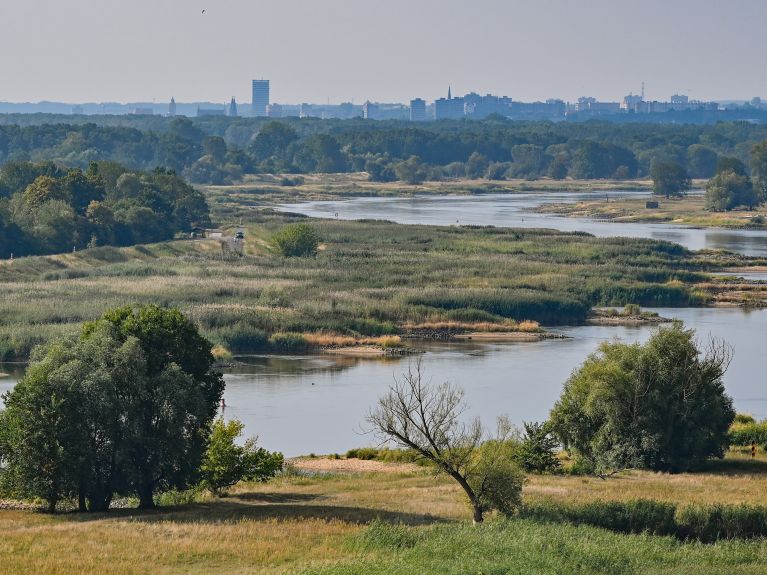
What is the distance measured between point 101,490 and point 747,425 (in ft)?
85.5

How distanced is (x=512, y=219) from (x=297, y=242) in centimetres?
5031

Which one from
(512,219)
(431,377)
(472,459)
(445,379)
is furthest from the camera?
(512,219)

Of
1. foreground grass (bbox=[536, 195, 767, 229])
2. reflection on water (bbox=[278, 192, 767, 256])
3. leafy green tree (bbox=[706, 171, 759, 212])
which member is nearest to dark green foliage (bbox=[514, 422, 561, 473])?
reflection on water (bbox=[278, 192, 767, 256])

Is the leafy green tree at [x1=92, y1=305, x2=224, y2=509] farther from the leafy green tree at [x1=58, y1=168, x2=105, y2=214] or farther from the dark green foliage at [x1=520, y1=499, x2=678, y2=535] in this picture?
the leafy green tree at [x1=58, y1=168, x2=105, y2=214]

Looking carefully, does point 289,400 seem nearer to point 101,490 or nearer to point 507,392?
point 507,392

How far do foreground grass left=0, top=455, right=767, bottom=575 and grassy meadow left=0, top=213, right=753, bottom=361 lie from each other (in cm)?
3672

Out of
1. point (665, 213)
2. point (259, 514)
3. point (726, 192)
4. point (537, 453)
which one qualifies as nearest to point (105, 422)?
point (259, 514)

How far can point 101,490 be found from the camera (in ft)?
130

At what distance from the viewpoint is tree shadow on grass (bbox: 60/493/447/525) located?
37.1 m

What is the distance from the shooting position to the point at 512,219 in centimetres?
15538

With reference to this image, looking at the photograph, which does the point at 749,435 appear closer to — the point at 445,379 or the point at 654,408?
the point at 654,408

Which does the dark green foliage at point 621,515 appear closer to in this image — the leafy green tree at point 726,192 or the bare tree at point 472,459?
the bare tree at point 472,459

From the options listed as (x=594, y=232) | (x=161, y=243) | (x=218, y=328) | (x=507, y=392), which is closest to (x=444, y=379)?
(x=507, y=392)

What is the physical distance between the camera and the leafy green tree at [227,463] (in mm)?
42781
